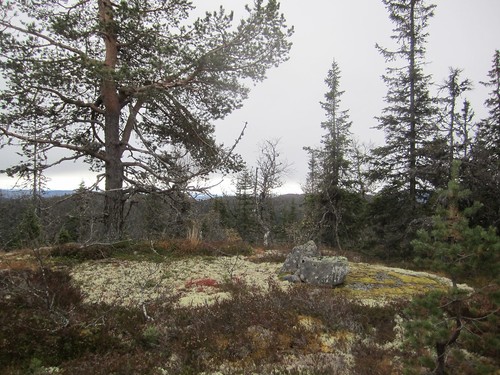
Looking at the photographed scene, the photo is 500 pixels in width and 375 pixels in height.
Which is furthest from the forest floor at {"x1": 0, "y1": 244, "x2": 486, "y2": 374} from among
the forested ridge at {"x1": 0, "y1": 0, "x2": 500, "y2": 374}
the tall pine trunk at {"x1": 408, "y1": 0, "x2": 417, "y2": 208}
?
the tall pine trunk at {"x1": 408, "y1": 0, "x2": 417, "y2": 208}

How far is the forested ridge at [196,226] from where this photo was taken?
11.5ft

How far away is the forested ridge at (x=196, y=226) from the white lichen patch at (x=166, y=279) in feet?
0.52

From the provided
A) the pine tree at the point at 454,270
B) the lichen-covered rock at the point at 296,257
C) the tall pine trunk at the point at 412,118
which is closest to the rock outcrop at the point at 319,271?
the lichen-covered rock at the point at 296,257

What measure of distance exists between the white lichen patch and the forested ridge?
159 millimetres

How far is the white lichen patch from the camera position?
6.10 meters

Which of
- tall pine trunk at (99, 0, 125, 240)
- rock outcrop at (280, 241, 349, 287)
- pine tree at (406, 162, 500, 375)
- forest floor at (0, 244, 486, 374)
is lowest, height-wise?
forest floor at (0, 244, 486, 374)

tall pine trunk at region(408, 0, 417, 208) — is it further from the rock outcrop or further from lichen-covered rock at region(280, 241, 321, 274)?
the rock outcrop

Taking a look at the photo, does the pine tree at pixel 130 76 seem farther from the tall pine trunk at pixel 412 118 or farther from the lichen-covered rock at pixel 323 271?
the tall pine trunk at pixel 412 118

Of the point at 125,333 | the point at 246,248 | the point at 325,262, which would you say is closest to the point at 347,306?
the point at 325,262

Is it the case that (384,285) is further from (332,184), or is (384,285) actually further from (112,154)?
(332,184)

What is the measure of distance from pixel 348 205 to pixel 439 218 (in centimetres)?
2002

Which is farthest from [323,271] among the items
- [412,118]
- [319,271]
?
[412,118]

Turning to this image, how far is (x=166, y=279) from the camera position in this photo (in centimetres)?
769

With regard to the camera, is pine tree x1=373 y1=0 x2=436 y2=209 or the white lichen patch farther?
pine tree x1=373 y1=0 x2=436 y2=209
